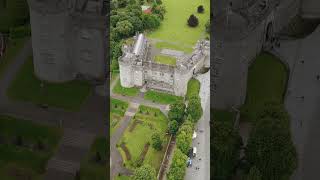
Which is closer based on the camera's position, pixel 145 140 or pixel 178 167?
pixel 178 167

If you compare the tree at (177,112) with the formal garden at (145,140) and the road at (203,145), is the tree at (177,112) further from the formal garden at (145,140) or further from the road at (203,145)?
the road at (203,145)

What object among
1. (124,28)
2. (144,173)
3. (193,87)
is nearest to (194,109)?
(193,87)

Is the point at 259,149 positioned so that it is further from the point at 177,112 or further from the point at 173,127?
the point at 177,112

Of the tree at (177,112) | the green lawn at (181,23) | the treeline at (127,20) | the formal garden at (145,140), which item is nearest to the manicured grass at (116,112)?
the formal garden at (145,140)

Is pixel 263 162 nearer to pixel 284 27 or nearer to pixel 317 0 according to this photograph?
pixel 284 27

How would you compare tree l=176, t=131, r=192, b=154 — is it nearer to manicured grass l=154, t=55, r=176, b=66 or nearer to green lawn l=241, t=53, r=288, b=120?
green lawn l=241, t=53, r=288, b=120
